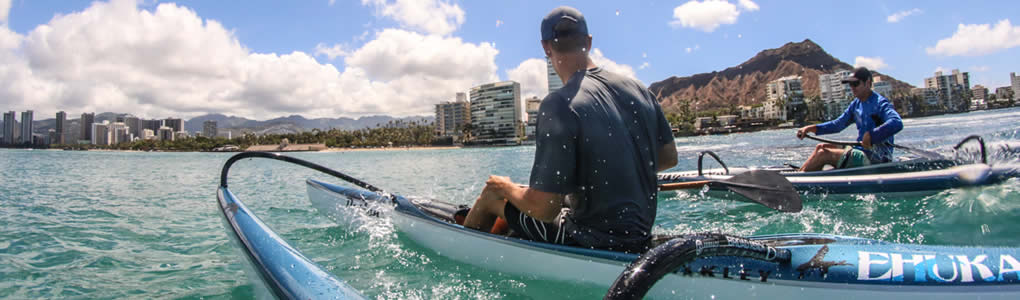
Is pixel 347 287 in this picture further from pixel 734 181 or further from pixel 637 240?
pixel 734 181

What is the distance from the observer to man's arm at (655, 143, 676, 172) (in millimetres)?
2475

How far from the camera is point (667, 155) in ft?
8.18

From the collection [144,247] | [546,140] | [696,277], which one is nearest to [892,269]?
[696,277]

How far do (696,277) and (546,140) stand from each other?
3.49 feet

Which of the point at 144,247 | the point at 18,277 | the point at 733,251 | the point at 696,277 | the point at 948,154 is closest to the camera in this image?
the point at 733,251

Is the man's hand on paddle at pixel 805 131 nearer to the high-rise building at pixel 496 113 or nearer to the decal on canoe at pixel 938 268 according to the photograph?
the decal on canoe at pixel 938 268

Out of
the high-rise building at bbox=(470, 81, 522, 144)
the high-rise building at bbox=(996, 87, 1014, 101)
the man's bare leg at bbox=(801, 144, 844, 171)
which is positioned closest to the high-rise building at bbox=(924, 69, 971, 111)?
the high-rise building at bbox=(996, 87, 1014, 101)

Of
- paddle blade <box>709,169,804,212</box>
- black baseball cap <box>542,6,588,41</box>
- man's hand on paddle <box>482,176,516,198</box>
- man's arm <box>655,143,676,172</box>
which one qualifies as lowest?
paddle blade <box>709,169,804,212</box>

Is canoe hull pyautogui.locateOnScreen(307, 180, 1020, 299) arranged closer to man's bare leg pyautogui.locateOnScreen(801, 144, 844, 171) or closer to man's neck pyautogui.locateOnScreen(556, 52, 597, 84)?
man's neck pyautogui.locateOnScreen(556, 52, 597, 84)

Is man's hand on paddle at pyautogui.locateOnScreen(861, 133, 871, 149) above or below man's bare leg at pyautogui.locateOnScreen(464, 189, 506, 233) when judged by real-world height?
above

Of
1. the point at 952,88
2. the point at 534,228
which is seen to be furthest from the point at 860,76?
the point at 952,88

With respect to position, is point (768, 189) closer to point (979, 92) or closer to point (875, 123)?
point (875, 123)

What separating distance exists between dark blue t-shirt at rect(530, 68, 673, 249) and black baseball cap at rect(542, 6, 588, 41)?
20 cm

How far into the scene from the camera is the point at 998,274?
6.23 feet
